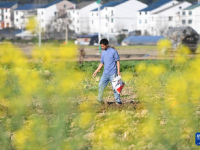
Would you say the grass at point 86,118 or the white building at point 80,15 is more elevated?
the white building at point 80,15

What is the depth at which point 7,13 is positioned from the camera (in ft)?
366

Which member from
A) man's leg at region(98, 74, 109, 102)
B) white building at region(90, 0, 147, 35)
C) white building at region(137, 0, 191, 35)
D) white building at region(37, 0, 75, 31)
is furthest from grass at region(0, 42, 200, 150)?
white building at region(37, 0, 75, 31)

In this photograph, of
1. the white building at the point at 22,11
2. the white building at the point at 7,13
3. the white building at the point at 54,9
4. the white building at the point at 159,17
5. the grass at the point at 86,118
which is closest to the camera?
the grass at the point at 86,118

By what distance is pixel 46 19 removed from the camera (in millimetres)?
94250

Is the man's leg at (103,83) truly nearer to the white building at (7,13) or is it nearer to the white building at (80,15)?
the white building at (80,15)

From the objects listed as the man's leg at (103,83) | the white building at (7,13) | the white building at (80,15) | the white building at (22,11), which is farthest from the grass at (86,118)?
the white building at (7,13)

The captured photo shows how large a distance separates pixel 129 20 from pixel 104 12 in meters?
6.76

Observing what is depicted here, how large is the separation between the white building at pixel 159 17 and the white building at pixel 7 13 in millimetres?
38164

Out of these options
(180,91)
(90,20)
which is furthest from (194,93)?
(90,20)

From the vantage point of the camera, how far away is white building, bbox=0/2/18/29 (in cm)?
11096

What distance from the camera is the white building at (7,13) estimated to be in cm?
11096

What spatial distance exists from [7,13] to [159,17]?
45691 millimetres

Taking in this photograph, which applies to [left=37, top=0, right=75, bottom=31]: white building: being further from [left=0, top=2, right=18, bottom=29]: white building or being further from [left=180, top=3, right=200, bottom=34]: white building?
[left=180, top=3, right=200, bottom=34]: white building

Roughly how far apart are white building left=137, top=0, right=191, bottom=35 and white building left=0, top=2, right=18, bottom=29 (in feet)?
125
